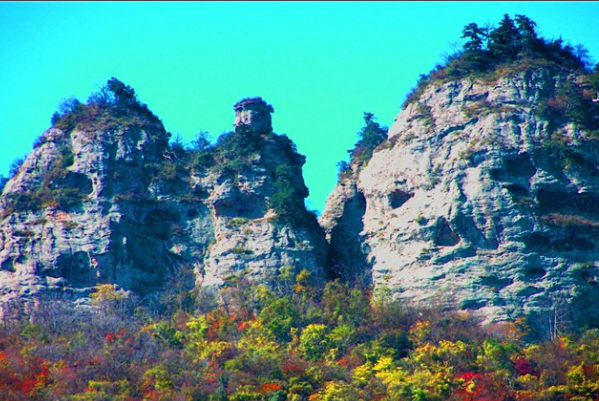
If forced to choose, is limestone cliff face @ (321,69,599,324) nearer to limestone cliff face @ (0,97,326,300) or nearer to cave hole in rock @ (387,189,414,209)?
cave hole in rock @ (387,189,414,209)

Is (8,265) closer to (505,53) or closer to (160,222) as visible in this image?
(160,222)

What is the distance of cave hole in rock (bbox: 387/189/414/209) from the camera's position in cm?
7550

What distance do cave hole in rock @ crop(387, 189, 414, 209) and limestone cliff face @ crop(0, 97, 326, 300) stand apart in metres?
4.71

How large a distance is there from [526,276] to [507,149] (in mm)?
7445

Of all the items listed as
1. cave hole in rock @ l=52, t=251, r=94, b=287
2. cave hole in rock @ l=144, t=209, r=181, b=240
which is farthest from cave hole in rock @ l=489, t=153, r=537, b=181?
cave hole in rock @ l=52, t=251, r=94, b=287

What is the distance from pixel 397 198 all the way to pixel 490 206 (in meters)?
6.37

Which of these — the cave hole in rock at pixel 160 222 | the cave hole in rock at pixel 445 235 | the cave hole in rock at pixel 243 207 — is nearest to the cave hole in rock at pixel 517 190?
the cave hole in rock at pixel 445 235

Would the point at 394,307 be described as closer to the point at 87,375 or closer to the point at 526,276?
the point at 526,276

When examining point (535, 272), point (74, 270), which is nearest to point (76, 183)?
point (74, 270)

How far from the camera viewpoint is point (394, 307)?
2793 inches

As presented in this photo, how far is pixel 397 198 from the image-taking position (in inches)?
2987

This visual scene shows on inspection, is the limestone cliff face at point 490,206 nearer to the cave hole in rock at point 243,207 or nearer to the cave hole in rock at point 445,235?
the cave hole in rock at point 445,235

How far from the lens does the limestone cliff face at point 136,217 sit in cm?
7375

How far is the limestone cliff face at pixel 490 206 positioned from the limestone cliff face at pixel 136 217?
5180mm
